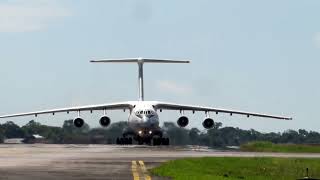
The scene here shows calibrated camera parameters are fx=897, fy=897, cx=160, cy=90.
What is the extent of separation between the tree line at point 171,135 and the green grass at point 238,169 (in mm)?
34261

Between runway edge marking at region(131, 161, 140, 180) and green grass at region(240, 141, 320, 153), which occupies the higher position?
green grass at region(240, 141, 320, 153)

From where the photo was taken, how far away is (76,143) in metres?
77.2

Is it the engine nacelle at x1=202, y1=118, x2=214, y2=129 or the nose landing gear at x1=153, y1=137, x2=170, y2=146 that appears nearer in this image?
the nose landing gear at x1=153, y1=137, x2=170, y2=146

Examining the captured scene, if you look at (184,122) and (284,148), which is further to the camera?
(184,122)

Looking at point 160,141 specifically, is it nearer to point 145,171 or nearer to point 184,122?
point 184,122

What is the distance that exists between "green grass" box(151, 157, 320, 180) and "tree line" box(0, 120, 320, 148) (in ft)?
112

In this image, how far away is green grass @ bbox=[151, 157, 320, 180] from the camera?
26570 mm

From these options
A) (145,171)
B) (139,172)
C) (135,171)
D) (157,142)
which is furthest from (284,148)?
(139,172)

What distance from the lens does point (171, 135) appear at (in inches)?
2822

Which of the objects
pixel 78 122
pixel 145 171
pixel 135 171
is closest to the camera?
pixel 135 171

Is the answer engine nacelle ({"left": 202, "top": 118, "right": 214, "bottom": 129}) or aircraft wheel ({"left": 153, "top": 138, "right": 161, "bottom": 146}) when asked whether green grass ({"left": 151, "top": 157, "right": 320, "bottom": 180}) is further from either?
engine nacelle ({"left": 202, "top": 118, "right": 214, "bottom": 129})

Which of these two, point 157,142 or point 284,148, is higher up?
point 157,142

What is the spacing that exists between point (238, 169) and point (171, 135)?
1561 inches

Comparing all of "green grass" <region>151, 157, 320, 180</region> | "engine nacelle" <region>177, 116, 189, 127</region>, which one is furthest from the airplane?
"green grass" <region>151, 157, 320, 180</region>
